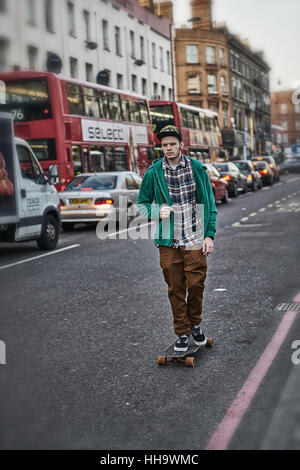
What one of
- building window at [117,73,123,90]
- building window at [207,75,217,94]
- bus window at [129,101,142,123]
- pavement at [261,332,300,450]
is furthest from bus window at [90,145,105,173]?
building window at [207,75,217,94]

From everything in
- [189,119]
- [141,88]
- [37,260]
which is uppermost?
[141,88]

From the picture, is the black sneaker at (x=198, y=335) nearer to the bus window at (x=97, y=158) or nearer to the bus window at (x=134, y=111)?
the bus window at (x=97, y=158)

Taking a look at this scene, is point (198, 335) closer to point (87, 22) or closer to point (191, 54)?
point (87, 22)

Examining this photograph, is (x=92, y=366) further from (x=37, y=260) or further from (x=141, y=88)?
(x=141, y=88)

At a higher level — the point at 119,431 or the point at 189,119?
the point at 189,119

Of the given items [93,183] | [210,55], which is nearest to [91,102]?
[93,183]

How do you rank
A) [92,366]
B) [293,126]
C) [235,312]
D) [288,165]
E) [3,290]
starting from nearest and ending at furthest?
[92,366], [235,312], [3,290], [288,165], [293,126]

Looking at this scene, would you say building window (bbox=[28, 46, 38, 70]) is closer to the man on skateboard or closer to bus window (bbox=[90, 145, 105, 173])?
the man on skateboard

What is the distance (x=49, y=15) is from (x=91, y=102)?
1996cm

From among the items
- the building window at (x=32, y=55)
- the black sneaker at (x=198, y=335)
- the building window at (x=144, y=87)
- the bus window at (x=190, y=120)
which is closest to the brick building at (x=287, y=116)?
the building window at (x=144, y=87)

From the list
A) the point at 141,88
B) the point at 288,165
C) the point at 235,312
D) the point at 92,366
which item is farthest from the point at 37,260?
the point at 288,165

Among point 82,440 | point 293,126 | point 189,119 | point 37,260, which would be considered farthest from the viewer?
point 293,126

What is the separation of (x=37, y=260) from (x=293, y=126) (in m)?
134
